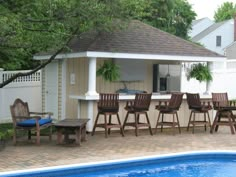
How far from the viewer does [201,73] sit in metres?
13.1

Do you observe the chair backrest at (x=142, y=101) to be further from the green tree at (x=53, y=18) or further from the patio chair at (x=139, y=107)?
the green tree at (x=53, y=18)

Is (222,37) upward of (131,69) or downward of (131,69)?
upward

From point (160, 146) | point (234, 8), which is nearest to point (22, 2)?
point (160, 146)

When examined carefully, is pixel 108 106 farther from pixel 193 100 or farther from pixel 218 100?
pixel 218 100

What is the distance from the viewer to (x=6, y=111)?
49.0 feet

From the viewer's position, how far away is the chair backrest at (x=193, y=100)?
11.8 m

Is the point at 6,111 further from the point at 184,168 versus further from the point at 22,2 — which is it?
the point at 184,168

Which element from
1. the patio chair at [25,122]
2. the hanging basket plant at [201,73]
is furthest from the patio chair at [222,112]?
the patio chair at [25,122]

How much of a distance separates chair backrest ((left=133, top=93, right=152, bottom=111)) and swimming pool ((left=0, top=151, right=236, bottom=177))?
2.93 meters

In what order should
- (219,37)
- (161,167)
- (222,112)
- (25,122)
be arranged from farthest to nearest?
1. (219,37)
2. (222,112)
3. (25,122)
4. (161,167)

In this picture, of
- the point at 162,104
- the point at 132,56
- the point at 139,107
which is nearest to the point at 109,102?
the point at 139,107

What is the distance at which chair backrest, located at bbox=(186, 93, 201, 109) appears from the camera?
1180cm

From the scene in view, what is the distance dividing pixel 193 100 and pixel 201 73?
1539 mm

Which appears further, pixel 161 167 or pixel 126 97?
pixel 126 97
